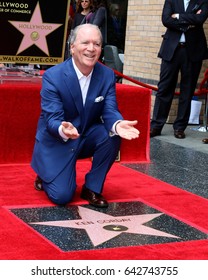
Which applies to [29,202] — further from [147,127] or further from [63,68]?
[147,127]

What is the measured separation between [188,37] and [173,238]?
4.54 m

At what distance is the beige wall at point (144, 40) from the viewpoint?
1057cm

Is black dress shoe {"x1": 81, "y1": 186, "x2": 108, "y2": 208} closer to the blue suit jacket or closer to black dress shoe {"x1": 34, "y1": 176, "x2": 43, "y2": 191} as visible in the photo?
the blue suit jacket

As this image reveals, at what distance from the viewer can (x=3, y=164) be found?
719 centimetres

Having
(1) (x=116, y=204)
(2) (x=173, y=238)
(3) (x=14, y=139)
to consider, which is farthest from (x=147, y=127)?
(2) (x=173, y=238)

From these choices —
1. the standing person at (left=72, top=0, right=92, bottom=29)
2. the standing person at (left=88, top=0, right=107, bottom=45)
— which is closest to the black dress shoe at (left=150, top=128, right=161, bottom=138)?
the standing person at (left=88, top=0, right=107, bottom=45)

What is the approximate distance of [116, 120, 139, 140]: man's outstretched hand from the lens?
5.26m

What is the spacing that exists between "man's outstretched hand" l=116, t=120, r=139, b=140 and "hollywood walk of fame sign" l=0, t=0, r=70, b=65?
99.0 inches

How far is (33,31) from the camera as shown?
25.2 feet

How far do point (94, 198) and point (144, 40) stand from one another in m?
5.53

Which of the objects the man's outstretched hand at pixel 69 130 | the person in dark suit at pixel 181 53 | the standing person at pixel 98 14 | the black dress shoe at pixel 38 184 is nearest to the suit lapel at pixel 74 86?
the man's outstretched hand at pixel 69 130

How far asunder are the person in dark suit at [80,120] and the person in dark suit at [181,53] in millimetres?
3274

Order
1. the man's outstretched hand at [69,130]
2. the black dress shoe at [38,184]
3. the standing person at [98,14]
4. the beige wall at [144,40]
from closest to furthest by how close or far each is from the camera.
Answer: the man's outstretched hand at [69,130] < the black dress shoe at [38,184] < the beige wall at [144,40] < the standing person at [98,14]

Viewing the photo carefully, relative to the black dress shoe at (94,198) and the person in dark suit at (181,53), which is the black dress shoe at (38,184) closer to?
the black dress shoe at (94,198)
